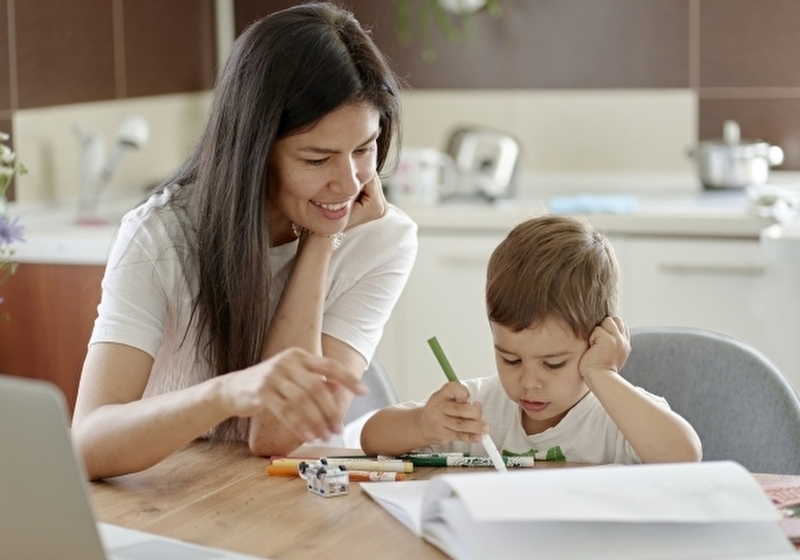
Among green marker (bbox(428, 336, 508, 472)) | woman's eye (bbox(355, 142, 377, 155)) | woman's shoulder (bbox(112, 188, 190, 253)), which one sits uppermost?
woman's eye (bbox(355, 142, 377, 155))

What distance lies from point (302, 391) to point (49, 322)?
5.74 ft

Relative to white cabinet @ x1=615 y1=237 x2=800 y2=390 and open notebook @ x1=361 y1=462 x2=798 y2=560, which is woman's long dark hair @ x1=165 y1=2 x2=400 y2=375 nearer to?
open notebook @ x1=361 y1=462 x2=798 y2=560

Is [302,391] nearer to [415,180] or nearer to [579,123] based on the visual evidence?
[415,180]

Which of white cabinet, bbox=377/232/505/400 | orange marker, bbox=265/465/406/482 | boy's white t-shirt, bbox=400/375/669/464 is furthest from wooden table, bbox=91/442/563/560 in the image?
white cabinet, bbox=377/232/505/400

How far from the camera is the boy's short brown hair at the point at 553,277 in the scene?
5.04 ft

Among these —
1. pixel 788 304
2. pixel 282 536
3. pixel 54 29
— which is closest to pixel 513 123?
pixel 788 304

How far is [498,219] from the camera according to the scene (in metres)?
3.04

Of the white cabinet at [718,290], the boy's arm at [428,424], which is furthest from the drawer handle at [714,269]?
the boy's arm at [428,424]

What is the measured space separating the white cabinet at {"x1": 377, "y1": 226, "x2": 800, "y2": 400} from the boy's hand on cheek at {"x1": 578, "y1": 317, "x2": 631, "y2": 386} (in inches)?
56.7

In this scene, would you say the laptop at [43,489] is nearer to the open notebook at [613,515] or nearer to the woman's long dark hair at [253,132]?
the open notebook at [613,515]

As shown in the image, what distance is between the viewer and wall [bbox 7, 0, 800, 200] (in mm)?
3227

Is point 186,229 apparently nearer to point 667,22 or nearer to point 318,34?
point 318,34

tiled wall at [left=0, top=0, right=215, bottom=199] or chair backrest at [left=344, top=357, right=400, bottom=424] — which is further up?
tiled wall at [left=0, top=0, right=215, bottom=199]

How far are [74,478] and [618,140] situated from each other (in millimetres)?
2658
